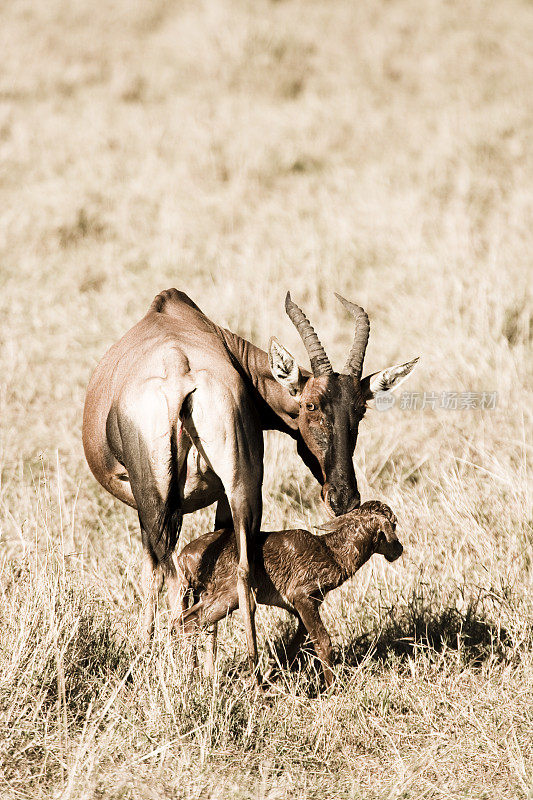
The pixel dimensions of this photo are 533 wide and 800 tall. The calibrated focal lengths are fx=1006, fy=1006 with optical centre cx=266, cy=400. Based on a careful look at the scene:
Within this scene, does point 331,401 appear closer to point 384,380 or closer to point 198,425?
point 384,380

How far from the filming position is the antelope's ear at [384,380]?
5602mm

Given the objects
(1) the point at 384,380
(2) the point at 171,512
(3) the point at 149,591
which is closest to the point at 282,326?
(1) the point at 384,380

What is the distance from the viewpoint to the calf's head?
203 inches

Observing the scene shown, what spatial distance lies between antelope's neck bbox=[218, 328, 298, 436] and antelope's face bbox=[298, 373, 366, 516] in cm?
30

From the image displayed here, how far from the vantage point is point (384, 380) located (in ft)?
18.5

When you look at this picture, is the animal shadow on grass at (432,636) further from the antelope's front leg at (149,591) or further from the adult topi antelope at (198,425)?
the antelope's front leg at (149,591)

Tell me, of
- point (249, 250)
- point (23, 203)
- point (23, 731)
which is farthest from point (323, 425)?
point (23, 203)

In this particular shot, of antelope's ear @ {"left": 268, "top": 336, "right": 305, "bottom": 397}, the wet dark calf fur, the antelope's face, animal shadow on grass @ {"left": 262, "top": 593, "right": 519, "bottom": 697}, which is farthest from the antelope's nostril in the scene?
antelope's ear @ {"left": 268, "top": 336, "right": 305, "bottom": 397}

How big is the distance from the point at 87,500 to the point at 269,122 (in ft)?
31.4

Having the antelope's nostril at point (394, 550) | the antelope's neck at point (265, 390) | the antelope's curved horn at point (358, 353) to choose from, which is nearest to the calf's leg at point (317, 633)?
the antelope's nostril at point (394, 550)

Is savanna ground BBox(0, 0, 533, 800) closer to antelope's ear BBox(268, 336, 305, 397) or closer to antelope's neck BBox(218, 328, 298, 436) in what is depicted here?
antelope's neck BBox(218, 328, 298, 436)

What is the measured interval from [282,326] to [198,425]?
6.04 metres

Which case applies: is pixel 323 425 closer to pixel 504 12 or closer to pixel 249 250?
pixel 249 250

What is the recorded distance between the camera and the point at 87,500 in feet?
24.3
